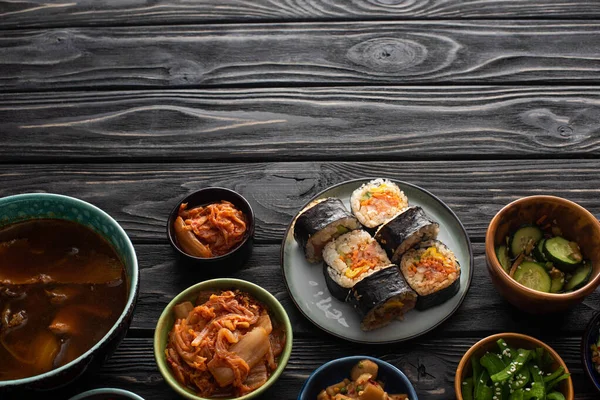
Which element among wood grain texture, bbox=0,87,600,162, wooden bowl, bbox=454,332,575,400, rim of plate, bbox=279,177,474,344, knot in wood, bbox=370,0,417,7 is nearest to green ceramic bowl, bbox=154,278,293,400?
rim of plate, bbox=279,177,474,344

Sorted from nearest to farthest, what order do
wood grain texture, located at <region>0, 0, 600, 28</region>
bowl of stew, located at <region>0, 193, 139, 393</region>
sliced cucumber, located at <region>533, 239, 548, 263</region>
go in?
bowl of stew, located at <region>0, 193, 139, 393</region> → sliced cucumber, located at <region>533, 239, 548, 263</region> → wood grain texture, located at <region>0, 0, 600, 28</region>

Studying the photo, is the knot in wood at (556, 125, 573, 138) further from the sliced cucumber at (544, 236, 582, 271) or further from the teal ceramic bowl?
the teal ceramic bowl

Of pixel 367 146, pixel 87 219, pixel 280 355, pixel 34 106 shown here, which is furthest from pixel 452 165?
pixel 34 106

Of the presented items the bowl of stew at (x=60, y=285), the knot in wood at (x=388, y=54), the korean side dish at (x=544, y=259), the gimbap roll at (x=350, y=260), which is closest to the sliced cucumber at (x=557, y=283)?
the korean side dish at (x=544, y=259)

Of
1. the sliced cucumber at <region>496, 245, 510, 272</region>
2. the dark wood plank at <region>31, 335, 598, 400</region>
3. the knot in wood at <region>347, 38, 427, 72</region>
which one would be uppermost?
the knot in wood at <region>347, 38, 427, 72</region>

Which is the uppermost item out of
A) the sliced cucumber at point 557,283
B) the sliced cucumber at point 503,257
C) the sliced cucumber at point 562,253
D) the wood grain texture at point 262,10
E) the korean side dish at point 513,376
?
the wood grain texture at point 262,10

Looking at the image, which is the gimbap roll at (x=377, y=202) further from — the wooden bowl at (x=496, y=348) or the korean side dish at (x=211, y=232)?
the wooden bowl at (x=496, y=348)

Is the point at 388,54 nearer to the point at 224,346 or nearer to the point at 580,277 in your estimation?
the point at 580,277
